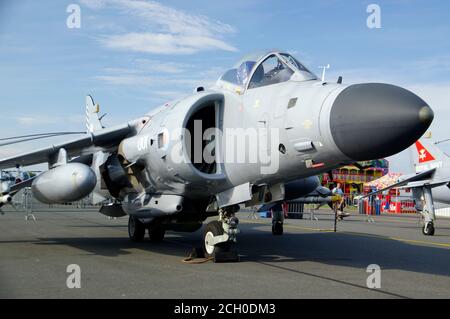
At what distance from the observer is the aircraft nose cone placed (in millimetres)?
6414

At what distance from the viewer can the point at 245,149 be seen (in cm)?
847

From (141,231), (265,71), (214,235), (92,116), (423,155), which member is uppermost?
(92,116)

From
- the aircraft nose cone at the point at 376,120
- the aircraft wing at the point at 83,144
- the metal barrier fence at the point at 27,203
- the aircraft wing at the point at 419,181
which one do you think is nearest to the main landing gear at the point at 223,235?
the aircraft nose cone at the point at 376,120

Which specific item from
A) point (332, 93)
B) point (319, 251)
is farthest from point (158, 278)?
point (319, 251)

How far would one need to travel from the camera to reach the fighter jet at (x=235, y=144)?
6.73 meters

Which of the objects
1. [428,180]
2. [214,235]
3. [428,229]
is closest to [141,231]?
[214,235]

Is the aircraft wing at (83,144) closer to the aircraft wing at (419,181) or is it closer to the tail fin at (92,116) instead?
the tail fin at (92,116)

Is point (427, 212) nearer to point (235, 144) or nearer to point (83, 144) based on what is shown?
point (235, 144)

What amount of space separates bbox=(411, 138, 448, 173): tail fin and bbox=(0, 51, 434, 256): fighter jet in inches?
391

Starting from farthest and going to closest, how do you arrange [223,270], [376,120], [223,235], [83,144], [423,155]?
1. [423,155]
2. [83,144]
3. [223,235]
4. [223,270]
5. [376,120]

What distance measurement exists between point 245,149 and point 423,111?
2.97 m

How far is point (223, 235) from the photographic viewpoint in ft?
30.4

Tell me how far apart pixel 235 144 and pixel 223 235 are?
171cm
